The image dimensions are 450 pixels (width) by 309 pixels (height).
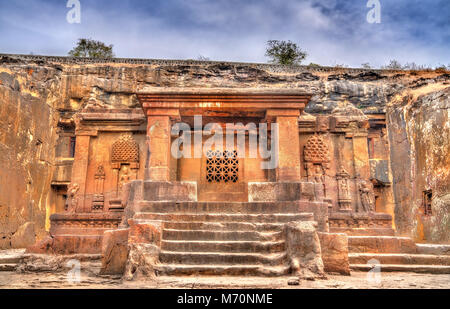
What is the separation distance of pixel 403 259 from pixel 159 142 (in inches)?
192

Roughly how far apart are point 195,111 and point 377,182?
1076cm

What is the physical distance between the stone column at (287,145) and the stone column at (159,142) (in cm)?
205

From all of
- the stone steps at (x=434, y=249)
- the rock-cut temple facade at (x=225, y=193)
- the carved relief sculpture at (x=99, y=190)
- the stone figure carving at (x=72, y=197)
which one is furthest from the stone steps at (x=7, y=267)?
the stone steps at (x=434, y=249)

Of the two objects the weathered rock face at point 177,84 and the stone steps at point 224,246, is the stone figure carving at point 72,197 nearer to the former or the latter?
the weathered rock face at point 177,84

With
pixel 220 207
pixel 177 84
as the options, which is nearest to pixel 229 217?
pixel 220 207

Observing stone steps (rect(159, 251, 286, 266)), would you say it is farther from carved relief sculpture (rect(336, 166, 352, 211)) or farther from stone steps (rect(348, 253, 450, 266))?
carved relief sculpture (rect(336, 166, 352, 211))

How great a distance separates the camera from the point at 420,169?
46.1 feet

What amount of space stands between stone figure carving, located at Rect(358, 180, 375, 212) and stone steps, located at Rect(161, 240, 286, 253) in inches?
174

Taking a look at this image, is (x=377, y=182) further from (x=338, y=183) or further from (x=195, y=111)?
(x=195, y=111)

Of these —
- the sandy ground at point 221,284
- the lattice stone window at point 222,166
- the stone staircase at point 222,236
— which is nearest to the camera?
the sandy ground at point 221,284

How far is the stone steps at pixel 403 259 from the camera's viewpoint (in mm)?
6195

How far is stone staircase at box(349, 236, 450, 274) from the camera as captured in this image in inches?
231

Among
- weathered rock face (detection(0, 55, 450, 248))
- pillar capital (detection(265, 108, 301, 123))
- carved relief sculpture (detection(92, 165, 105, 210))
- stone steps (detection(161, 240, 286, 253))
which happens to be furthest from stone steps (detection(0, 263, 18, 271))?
pillar capital (detection(265, 108, 301, 123))
